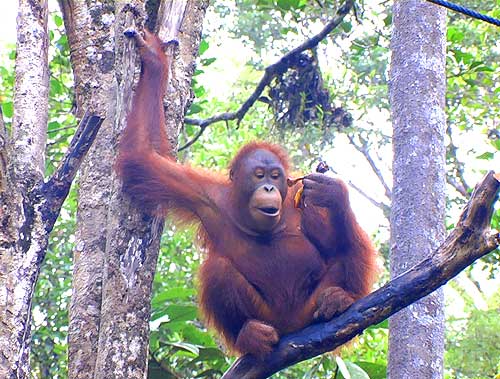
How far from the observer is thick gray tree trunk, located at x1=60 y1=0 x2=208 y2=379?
9.65ft

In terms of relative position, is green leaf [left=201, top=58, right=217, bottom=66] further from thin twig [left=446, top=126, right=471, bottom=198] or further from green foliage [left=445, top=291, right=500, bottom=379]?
green foliage [left=445, top=291, right=500, bottom=379]

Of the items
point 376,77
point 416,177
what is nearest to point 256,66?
point 376,77

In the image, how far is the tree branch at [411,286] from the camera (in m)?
2.79

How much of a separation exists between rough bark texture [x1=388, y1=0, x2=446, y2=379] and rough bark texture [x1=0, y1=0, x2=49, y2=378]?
1868 millimetres

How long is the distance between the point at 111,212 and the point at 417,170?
175 centimetres

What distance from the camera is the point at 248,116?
9.99 meters

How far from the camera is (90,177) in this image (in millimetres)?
3826

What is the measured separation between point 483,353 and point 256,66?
17.1ft

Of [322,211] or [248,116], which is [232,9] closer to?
[248,116]

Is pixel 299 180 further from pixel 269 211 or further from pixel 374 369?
pixel 374 369

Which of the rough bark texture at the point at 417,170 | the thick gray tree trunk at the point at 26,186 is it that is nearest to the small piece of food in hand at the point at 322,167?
the rough bark texture at the point at 417,170

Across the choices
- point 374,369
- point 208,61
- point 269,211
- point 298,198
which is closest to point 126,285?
point 269,211

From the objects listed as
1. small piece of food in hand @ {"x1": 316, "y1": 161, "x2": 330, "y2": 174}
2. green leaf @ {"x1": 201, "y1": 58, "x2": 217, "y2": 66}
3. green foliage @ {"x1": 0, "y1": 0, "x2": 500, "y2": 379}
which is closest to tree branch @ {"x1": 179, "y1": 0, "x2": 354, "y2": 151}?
green foliage @ {"x1": 0, "y1": 0, "x2": 500, "y2": 379}

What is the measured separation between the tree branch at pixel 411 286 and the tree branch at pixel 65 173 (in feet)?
3.32
